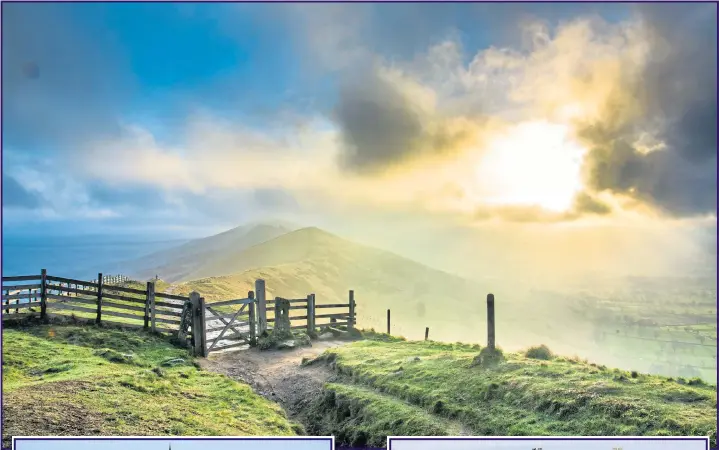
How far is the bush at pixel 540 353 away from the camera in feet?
31.1

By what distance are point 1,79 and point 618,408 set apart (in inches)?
535

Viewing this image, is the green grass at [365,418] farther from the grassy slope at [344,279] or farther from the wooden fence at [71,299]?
the grassy slope at [344,279]

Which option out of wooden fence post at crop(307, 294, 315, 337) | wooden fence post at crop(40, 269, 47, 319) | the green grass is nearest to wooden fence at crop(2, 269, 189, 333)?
wooden fence post at crop(40, 269, 47, 319)

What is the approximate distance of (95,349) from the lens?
10.5 meters

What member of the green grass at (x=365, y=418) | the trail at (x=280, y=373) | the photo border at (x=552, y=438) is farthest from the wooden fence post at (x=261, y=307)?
the photo border at (x=552, y=438)

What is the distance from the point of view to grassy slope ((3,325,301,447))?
6656mm

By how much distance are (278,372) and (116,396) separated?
402cm

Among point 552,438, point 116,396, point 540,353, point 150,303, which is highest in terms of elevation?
point 150,303

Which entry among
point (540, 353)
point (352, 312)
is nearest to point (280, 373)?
point (540, 353)

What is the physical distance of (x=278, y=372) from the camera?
1087 centimetres

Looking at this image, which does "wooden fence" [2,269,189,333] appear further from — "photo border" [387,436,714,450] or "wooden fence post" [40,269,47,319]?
"photo border" [387,436,714,450]

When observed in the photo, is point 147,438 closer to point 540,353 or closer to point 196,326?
point 196,326

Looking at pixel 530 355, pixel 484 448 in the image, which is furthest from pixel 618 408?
pixel 530 355

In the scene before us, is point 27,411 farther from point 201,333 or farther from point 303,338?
point 303,338
